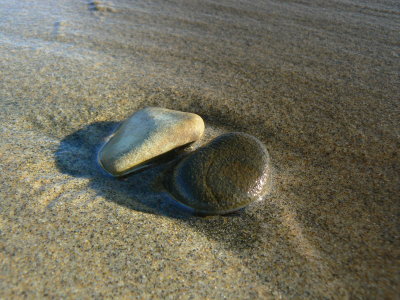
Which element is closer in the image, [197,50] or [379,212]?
[379,212]

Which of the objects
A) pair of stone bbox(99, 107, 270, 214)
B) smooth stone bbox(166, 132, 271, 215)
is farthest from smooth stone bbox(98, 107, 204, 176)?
smooth stone bbox(166, 132, 271, 215)

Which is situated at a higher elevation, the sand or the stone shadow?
the sand

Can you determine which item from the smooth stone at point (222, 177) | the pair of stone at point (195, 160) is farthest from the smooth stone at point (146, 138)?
the smooth stone at point (222, 177)

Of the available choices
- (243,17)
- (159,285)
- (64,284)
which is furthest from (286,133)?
A: (243,17)

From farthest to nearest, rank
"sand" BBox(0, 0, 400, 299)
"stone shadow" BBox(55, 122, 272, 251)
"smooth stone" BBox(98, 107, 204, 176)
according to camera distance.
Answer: "smooth stone" BBox(98, 107, 204, 176), "stone shadow" BBox(55, 122, 272, 251), "sand" BBox(0, 0, 400, 299)

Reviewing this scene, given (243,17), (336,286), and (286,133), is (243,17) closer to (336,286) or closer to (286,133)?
(286,133)

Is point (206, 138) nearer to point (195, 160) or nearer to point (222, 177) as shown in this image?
point (195, 160)

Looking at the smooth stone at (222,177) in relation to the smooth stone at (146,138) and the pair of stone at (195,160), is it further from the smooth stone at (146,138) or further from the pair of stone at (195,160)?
the smooth stone at (146,138)

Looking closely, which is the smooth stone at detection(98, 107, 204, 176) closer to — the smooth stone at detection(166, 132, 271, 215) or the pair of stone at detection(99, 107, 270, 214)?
the pair of stone at detection(99, 107, 270, 214)
